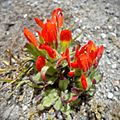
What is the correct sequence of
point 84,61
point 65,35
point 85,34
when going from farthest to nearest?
point 85,34
point 65,35
point 84,61

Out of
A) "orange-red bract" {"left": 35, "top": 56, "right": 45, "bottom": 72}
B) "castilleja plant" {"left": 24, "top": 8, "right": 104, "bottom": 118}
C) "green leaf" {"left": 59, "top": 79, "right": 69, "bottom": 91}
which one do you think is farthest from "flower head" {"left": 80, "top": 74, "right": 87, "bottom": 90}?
"orange-red bract" {"left": 35, "top": 56, "right": 45, "bottom": 72}

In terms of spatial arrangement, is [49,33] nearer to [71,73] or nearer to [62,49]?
[62,49]

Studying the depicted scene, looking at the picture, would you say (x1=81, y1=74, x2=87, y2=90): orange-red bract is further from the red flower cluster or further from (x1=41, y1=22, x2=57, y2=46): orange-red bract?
(x1=41, y1=22, x2=57, y2=46): orange-red bract

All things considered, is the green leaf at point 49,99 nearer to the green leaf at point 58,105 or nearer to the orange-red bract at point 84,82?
the green leaf at point 58,105

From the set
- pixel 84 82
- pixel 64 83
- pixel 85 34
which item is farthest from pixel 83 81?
pixel 85 34

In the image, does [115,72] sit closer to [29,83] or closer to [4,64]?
[29,83]
